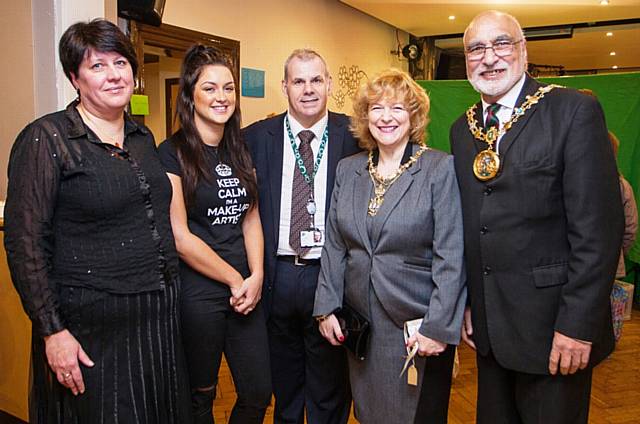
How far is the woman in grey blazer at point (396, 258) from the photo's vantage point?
1.73m

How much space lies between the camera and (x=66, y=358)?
1.48 m

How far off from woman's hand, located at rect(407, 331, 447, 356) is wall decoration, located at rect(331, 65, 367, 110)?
4.75 metres

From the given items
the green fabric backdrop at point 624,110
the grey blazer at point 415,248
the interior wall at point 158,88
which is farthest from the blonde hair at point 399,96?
the interior wall at point 158,88

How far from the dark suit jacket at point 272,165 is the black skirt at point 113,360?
1.51 ft

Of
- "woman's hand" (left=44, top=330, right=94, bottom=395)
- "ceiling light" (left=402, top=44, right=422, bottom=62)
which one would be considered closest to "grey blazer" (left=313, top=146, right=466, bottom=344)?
"woman's hand" (left=44, top=330, right=94, bottom=395)

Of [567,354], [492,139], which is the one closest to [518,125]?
[492,139]

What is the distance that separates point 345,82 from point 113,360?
528 centimetres

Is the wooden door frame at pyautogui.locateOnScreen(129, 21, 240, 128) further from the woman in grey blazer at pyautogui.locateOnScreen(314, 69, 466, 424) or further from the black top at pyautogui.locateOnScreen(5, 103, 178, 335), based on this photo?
the black top at pyautogui.locateOnScreen(5, 103, 178, 335)

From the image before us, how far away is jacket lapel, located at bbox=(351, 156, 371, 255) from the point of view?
1.82m

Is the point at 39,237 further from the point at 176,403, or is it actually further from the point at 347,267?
the point at 347,267

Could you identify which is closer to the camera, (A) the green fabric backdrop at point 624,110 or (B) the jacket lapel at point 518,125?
(B) the jacket lapel at point 518,125

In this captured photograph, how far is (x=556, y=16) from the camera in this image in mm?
6219

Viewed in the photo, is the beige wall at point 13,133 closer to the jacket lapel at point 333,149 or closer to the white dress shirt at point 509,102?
the jacket lapel at point 333,149

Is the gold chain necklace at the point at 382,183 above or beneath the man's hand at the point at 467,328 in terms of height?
above
